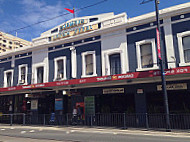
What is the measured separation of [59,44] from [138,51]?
7894 mm

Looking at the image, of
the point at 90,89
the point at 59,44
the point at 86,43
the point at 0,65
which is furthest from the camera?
the point at 0,65

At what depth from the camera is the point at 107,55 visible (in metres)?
16.2

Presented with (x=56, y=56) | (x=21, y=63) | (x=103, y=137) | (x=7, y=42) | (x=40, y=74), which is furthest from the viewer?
(x=7, y=42)

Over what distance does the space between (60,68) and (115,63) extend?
562cm

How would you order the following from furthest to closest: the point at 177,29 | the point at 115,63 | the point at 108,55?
the point at 108,55
the point at 115,63
the point at 177,29

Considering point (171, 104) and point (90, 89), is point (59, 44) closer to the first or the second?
point (90, 89)

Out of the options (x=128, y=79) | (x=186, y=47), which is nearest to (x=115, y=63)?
(x=128, y=79)

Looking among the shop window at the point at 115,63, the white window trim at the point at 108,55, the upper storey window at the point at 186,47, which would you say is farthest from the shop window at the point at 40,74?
the upper storey window at the point at 186,47

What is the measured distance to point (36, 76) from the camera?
64.7ft

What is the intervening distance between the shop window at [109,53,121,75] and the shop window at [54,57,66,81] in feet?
14.9

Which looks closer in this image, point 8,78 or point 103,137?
point 103,137

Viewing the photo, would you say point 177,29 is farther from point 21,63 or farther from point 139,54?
point 21,63

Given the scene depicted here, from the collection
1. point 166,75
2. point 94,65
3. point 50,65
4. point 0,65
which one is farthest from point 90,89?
point 0,65

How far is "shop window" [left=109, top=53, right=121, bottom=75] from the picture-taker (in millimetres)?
15925
